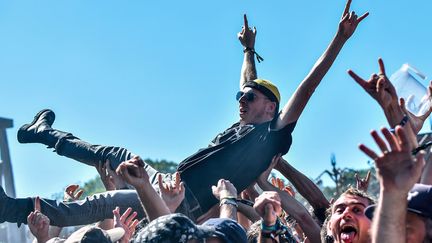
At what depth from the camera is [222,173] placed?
5.32 meters

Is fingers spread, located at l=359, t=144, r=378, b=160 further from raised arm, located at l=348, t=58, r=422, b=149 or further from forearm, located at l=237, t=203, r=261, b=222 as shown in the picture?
forearm, located at l=237, t=203, r=261, b=222

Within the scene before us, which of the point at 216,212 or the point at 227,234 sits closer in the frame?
the point at 227,234

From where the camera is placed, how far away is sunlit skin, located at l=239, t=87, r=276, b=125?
5.54m

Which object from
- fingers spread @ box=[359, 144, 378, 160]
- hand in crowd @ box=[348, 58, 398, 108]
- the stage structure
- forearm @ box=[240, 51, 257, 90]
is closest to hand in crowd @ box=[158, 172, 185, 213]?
hand in crowd @ box=[348, 58, 398, 108]

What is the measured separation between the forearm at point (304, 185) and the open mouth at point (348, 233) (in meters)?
1.78

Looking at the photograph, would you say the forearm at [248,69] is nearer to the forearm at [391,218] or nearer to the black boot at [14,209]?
the black boot at [14,209]

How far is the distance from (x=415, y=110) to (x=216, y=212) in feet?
5.41

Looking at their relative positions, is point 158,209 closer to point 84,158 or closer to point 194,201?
point 194,201

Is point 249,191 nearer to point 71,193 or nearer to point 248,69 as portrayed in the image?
point 248,69

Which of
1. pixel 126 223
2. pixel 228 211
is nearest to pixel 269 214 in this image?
pixel 228 211

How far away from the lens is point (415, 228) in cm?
308

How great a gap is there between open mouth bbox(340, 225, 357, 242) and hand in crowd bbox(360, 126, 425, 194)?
100 centimetres

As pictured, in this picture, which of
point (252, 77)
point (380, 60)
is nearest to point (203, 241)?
point (380, 60)

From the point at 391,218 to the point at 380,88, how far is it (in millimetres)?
998
